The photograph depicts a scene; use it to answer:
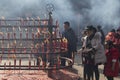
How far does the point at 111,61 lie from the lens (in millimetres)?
7750

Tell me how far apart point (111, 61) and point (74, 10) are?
16.0 meters

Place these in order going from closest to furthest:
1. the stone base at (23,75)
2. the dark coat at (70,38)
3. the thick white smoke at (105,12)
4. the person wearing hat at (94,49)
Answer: the person wearing hat at (94,49), the stone base at (23,75), the dark coat at (70,38), the thick white smoke at (105,12)

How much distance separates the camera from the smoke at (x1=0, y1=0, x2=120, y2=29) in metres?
22.4

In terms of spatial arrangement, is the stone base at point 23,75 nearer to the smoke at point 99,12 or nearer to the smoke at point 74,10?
the smoke at point 74,10

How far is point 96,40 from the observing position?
806cm

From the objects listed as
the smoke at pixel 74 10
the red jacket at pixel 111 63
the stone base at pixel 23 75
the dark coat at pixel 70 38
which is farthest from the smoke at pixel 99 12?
the red jacket at pixel 111 63

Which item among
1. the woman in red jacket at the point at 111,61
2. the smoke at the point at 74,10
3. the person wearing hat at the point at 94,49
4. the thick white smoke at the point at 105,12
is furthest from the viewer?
the thick white smoke at the point at 105,12

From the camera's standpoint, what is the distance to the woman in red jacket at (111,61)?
759 centimetres

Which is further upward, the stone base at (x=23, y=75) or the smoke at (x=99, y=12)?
the smoke at (x=99, y=12)

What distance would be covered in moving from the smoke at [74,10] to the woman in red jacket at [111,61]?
14.3 meters

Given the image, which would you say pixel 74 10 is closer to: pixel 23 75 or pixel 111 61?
pixel 23 75

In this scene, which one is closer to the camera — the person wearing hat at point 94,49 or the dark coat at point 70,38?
the person wearing hat at point 94,49

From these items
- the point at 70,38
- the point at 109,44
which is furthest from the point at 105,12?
the point at 109,44

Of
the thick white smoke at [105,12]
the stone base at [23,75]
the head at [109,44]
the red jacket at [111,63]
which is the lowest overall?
the stone base at [23,75]
